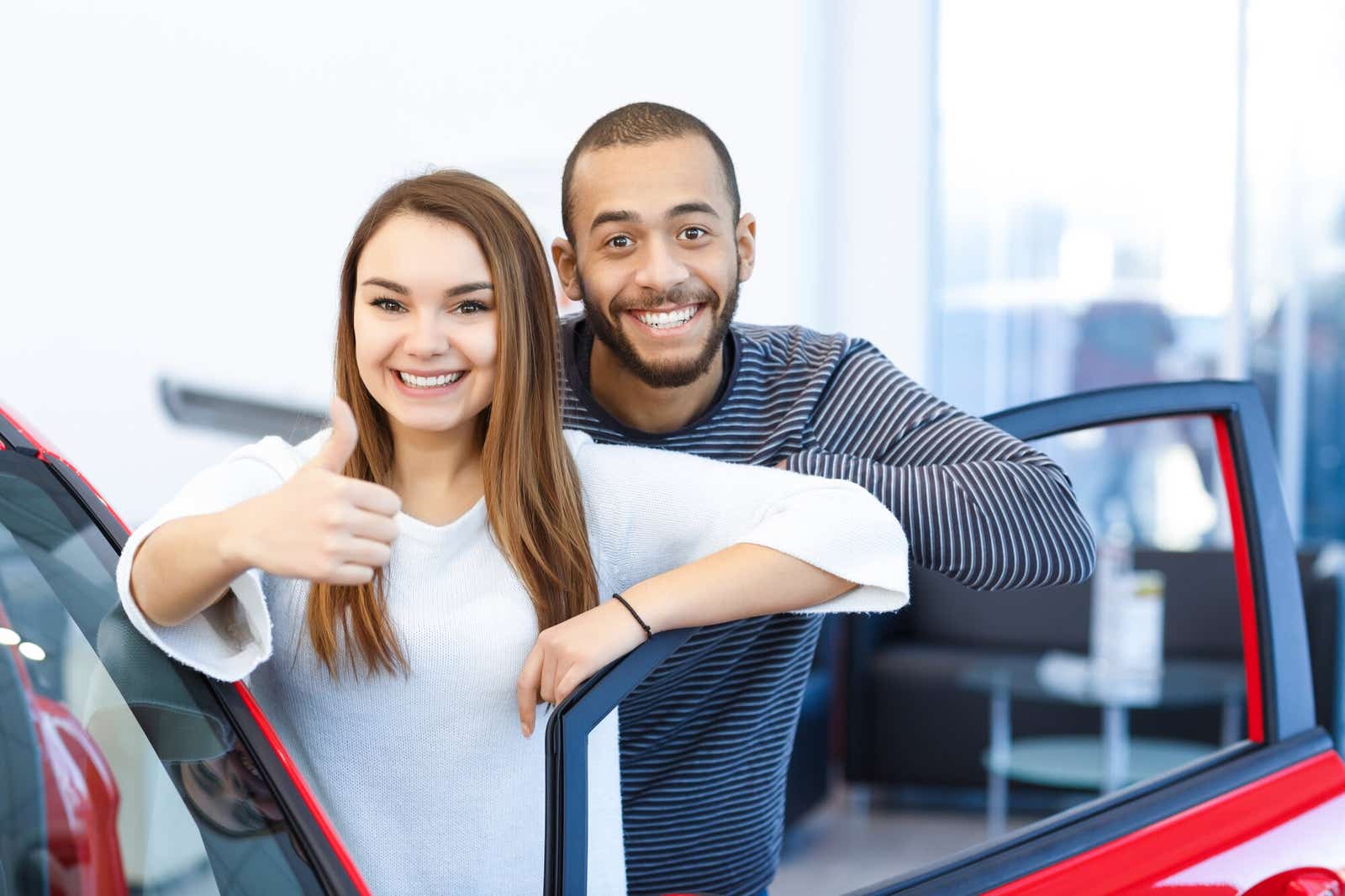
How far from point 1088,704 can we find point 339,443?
3637 mm

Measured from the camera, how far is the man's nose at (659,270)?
4.50 ft

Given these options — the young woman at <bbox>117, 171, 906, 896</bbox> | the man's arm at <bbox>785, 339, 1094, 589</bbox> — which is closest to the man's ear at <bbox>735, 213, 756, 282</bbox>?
the man's arm at <bbox>785, 339, 1094, 589</bbox>

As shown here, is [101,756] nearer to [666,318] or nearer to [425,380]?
[425,380]

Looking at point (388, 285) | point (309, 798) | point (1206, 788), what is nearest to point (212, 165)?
point (388, 285)

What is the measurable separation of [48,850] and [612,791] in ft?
1.57

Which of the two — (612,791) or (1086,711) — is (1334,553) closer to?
(1086,711)

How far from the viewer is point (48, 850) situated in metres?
0.86

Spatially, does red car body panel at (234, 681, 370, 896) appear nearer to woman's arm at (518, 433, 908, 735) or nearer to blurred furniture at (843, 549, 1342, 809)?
woman's arm at (518, 433, 908, 735)

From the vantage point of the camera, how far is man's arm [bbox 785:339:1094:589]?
1.26 m

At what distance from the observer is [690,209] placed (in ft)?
4.63

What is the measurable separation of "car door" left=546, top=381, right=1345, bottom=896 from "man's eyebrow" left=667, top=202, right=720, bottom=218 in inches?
14.8

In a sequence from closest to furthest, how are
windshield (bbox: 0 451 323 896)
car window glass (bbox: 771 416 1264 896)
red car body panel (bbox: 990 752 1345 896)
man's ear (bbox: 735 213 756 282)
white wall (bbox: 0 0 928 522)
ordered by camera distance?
windshield (bbox: 0 451 323 896) < red car body panel (bbox: 990 752 1345 896) < man's ear (bbox: 735 213 756 282) < white wall (bbox: 0 0 928 522) < car window glass (bbox: 771 416 1264 896)

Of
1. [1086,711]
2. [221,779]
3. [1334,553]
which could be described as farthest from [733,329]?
[1334,553]

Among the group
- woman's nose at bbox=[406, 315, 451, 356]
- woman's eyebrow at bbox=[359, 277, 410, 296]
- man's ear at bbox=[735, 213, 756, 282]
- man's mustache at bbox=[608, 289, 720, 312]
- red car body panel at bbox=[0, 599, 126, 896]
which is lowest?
red car body panel at bbox=[0, 599, 126, 896]
